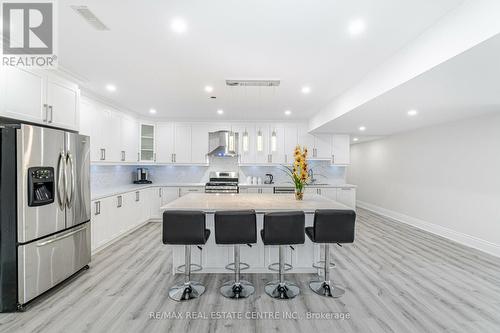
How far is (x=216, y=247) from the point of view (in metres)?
3.24

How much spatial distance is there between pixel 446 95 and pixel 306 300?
120 inches

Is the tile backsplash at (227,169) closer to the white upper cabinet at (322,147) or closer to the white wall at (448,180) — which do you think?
the white upper cabinet at (322,147)

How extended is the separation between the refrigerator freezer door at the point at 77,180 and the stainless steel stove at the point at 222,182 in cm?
308

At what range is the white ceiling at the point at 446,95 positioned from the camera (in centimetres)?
205

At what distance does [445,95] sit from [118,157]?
571 cm

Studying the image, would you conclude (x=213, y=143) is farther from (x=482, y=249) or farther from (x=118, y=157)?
(x=482, y=249)

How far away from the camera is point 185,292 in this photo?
8.77 ft

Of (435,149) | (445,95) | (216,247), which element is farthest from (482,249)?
(216,247)

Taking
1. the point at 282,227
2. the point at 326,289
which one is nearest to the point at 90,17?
the point at 282,227

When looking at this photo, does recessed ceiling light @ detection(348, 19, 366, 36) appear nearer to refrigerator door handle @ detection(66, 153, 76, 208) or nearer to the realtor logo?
the realtor logo

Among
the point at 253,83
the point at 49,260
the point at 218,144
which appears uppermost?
the point at 253,83

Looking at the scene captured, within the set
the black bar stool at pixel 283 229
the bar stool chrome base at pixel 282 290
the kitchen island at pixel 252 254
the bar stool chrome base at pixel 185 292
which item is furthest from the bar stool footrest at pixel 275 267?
the bar stool chrome base at pixel 185 292

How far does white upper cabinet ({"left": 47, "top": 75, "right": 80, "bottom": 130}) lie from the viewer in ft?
10.0

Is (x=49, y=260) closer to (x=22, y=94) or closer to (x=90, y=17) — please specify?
(x=22, y=94)
